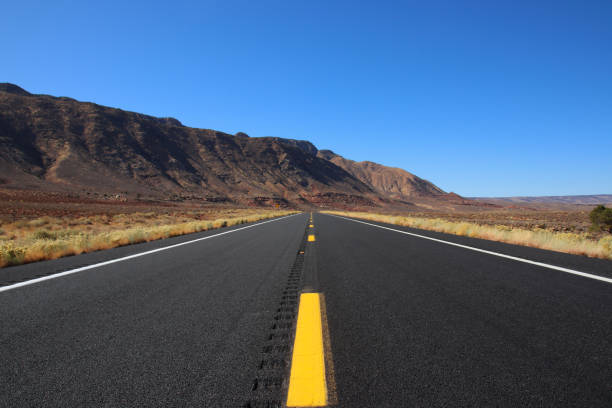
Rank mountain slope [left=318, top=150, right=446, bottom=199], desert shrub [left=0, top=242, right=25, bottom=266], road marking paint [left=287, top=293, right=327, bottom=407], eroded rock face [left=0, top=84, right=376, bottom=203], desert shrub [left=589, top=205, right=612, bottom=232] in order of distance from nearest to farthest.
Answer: road marking paint [left=287, top=293, right=327, bottom=407]
desert shrub [left=0, top=242, right=25, bottom=266]
desert shrub [left=589, top=205, right=612, bottom=232]
eroded rock face [left=0, top=84, right=376, bottom=203]
mountain slope [left=318, top=150, right=446, bottom=199]

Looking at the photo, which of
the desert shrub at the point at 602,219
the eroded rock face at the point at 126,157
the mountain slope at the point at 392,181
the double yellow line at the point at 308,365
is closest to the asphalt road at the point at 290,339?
the double yellow line at the point at 308,365

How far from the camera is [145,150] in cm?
8062

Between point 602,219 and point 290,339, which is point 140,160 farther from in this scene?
point 290,339

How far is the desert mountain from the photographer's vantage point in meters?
60.2

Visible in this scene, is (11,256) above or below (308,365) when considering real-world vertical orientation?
below

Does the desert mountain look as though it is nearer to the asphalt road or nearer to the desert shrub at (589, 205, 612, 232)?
the asphalt road

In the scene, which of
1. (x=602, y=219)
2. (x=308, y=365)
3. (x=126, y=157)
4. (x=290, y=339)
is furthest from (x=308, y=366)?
(x=126, y=157)

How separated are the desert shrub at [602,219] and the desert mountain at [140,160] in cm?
6998

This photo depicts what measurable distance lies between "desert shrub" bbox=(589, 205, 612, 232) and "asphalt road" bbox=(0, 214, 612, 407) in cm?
2508

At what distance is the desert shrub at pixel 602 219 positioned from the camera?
21.3 meters

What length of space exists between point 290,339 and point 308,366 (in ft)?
1.36

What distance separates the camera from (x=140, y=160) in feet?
248

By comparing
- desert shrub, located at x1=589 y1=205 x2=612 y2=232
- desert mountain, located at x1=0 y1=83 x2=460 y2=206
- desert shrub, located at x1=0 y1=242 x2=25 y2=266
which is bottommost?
desert shrub, located at x1=0 y1=242 x2=25 y2=266

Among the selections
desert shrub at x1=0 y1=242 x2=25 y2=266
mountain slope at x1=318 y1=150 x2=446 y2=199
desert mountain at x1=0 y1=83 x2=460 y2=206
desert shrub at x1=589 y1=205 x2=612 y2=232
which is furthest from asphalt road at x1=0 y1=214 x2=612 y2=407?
mountain slope at x1=318 y1=150 x2=446 y2=199
